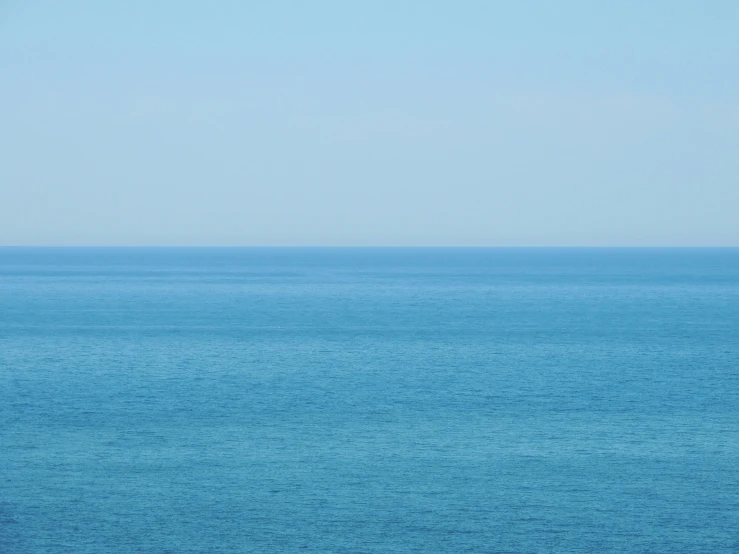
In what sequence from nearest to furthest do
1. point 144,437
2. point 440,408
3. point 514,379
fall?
point 144,437 < point 440,408 < point 514,379

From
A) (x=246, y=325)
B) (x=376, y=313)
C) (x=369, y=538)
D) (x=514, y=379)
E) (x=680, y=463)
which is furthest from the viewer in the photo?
(x=376, y=313)

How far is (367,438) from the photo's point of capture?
3116cm

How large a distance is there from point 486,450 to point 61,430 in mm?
13934

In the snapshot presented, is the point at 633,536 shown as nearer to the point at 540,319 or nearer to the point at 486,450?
the point at 486,450

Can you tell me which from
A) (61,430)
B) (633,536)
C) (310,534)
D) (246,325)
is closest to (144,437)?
(61,430)

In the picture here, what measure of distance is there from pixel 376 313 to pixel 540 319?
13.2 m

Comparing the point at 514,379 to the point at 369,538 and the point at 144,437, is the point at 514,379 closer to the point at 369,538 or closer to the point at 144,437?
the point at 144,437

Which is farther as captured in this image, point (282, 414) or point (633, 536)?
point (282, 414)

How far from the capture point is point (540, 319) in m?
72.1

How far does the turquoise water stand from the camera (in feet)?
74.7

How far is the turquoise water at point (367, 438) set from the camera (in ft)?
74.7

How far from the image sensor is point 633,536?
22312 mm

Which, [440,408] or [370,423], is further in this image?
[440,408]

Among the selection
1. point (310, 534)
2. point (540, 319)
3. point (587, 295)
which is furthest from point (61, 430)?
point (587, 295)
